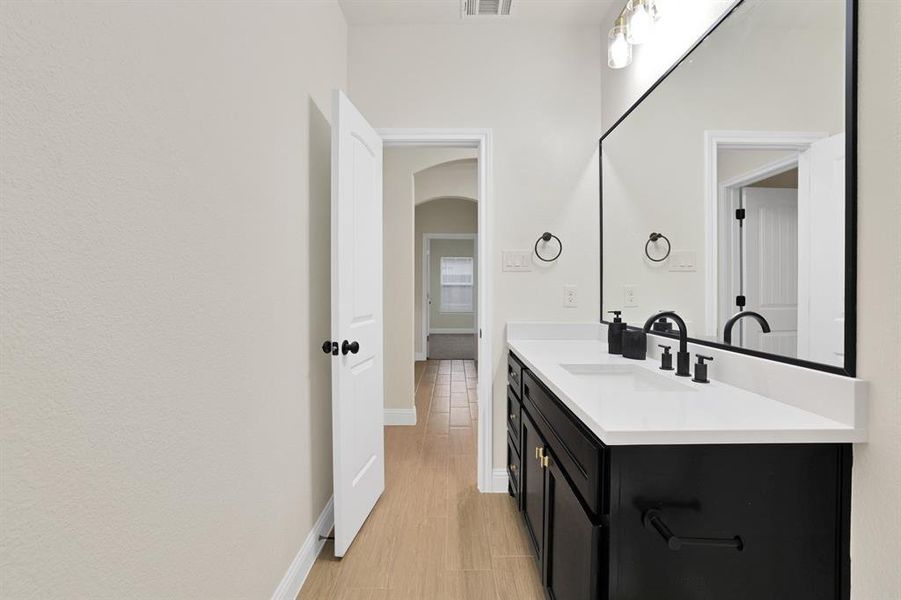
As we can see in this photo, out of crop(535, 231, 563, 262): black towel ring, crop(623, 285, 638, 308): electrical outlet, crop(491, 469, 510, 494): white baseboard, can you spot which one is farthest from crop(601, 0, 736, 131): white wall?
crop(491, 469, 510, 494): white baseboard

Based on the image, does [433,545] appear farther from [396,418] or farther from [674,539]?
[396,418]

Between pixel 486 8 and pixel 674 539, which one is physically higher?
pixel 486 8

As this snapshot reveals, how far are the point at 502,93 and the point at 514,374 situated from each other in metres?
1.58

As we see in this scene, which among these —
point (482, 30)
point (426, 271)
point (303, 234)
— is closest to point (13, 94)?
point (303, 234)

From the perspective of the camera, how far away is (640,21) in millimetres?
1777

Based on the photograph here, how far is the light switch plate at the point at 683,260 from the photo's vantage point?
1.62 m

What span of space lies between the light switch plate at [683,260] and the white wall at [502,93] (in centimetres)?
84

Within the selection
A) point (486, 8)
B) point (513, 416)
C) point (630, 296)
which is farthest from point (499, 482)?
point (486, 8)

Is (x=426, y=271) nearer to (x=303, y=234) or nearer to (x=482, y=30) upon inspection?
(x=482, y=30)

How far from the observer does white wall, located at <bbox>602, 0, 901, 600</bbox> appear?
857 mm

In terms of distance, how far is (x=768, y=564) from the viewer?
97 centimetres

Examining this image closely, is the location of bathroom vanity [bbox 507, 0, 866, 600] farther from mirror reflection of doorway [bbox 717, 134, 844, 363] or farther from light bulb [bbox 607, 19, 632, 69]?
light bulb [bbox 607, 19, 632, 69]

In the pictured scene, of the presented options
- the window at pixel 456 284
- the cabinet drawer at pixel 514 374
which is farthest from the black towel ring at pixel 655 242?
the window at pixel 456 284

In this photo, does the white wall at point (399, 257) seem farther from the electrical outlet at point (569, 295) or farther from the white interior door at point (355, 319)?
the electrical outlet at point (569, 295)
